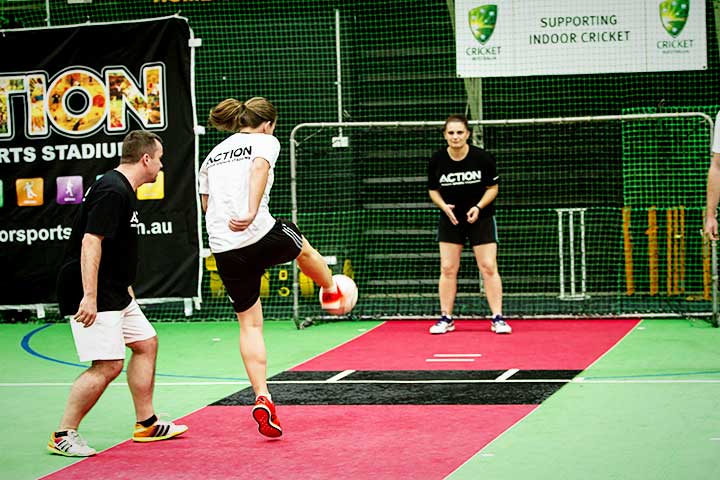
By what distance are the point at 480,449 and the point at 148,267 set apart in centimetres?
720

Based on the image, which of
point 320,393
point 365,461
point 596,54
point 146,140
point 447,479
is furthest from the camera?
point 596,54

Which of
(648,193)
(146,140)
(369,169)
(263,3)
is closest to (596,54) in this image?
(648,193)

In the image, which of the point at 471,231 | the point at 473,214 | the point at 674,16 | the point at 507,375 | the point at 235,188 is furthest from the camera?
the point at 674,16

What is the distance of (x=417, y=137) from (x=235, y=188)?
8.49 m

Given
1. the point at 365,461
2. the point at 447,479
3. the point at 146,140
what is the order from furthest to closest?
1. the point at 146,140
2. the point at 365,461
3. the point at 447,479

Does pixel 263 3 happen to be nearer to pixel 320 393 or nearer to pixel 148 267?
pixel 148 267

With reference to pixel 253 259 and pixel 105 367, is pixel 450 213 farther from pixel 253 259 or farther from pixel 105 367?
pixel 105 367

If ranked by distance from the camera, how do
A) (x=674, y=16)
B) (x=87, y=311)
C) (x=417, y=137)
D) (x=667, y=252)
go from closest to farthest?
(x=87, y=311), (x=674, y=16), (x=667, y=252), (x=417, y=137)

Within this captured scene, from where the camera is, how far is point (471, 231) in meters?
11.2

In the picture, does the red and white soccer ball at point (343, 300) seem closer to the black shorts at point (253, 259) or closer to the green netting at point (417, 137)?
the black shorts at point (253, 259)

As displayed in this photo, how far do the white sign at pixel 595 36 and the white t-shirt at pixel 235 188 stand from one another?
615 cm

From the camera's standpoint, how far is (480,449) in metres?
6.31

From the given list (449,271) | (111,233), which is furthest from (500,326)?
(111,233)

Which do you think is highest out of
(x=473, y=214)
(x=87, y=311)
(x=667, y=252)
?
(x=473, y=214)
